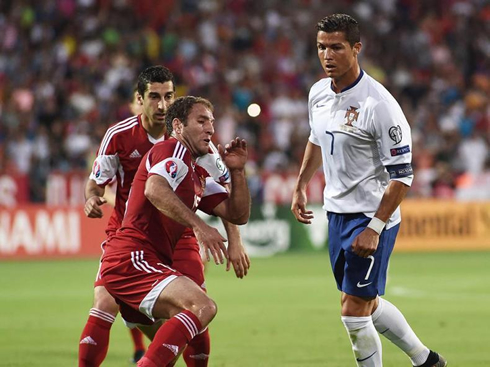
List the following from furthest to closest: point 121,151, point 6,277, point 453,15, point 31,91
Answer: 1. point 453,15
2. point 31,91
3. point 6,277
4. point 121,151

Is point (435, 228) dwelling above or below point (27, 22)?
below

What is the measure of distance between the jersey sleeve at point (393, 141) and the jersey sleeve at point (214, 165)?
3.63ft

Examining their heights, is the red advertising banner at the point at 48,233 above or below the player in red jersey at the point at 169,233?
below

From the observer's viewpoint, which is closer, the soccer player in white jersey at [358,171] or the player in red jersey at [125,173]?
the soccer player in white jersey at [358,171]

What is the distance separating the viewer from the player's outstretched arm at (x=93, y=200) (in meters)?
7.32

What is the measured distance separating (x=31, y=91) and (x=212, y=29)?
5.08 m

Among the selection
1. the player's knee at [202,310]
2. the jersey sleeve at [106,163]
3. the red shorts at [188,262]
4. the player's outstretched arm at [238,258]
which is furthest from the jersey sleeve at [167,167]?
the jersey sleeve at [106,163]

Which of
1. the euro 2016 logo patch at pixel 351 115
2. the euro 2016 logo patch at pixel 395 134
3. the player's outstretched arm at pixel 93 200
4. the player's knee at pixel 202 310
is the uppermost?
the euro 2016 logo patch at pixel 351 115

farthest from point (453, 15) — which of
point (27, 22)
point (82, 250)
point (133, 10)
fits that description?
point (82, 250)

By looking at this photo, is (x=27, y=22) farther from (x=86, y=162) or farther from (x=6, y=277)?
(x=6, y=277)

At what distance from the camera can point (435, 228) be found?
21547mm

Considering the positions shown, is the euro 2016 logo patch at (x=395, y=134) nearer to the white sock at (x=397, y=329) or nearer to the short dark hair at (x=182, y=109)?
the short dark hair at (x=182, y=109)

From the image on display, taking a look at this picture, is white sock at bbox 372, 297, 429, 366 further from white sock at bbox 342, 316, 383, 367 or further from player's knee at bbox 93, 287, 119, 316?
player's knee at bbox 93, 287, 119, 316

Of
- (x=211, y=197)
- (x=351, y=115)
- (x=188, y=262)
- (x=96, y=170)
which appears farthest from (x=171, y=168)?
(x=96, y=170)
